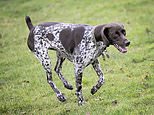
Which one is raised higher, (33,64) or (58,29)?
(58,29)

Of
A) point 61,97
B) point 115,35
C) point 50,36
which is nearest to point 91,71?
point 61,97

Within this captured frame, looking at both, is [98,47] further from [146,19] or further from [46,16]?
[46,16]

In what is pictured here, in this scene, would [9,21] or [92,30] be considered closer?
[92,30]

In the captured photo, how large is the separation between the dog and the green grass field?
32.7 inches

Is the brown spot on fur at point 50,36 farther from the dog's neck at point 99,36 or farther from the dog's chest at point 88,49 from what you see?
the dog's neck at point 99,36

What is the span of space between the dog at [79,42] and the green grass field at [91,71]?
0.83 m

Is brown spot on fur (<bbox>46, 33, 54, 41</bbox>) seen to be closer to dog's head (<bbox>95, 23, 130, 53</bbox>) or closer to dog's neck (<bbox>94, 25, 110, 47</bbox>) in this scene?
dog's neck (<bbox>94, 25, 110, 47</bbox>)

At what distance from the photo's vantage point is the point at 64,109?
11680mm

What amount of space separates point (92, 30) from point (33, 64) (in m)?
7.53

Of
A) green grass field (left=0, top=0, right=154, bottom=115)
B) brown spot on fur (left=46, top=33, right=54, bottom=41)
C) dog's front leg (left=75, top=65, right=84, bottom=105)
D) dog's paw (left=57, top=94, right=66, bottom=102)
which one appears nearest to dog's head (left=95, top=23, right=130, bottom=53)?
dog's front leg (left=75, top=65, right=84, bottom=105)

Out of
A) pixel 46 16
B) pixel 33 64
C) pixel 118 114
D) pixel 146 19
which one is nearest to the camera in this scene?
pixel 118 114

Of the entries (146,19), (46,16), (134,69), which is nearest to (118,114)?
(134,69)

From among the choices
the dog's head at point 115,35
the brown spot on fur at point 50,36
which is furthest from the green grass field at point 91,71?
the brown spot on fur at point 50,36

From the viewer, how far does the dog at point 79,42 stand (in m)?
10.8
